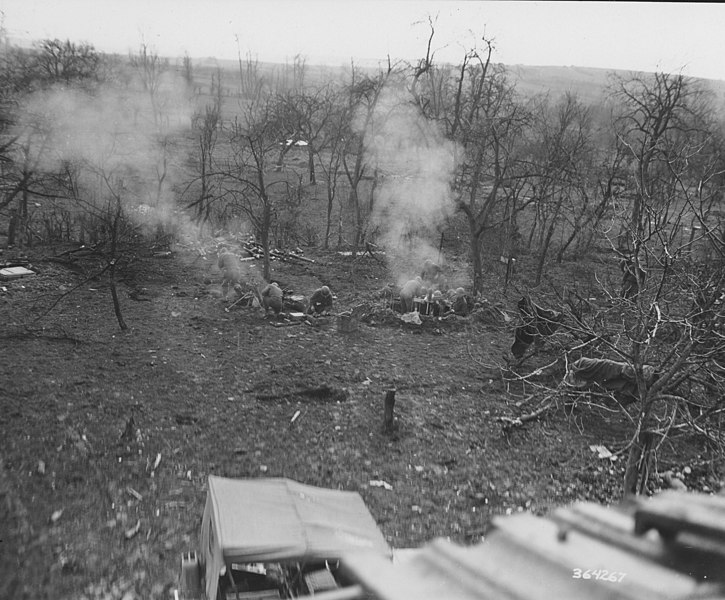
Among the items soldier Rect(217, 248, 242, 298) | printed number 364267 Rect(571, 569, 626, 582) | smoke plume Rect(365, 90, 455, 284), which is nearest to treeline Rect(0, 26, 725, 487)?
smoke plume Rect(365, 90, 455, 284)

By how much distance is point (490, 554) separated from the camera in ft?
3.82

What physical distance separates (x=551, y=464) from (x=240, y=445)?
3.62m

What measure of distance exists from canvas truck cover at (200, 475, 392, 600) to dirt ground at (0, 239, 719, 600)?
2.23 ft

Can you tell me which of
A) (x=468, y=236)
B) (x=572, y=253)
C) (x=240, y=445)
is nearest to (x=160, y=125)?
(x=468, y=236)

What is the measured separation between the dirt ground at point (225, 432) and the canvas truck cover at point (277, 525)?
2.23 feet

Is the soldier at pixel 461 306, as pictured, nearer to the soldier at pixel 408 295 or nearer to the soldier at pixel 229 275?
the soldier at pixel 408 295

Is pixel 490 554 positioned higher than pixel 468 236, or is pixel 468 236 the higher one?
pixel 490 554

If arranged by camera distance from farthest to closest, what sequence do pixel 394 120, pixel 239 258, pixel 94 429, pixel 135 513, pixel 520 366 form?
pixel 394 120 → pixel 239 258 → pixel 520 366 → pixel 94 429 → pixel 135 513

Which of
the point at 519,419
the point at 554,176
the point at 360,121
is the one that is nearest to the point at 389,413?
the point at 519,419

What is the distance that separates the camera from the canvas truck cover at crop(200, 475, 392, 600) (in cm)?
348

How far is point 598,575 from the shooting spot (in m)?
1.01

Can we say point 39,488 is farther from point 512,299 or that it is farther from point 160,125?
point 160,125

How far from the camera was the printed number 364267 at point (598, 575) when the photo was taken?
983mm

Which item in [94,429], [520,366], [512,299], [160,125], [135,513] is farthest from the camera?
[160,125]
